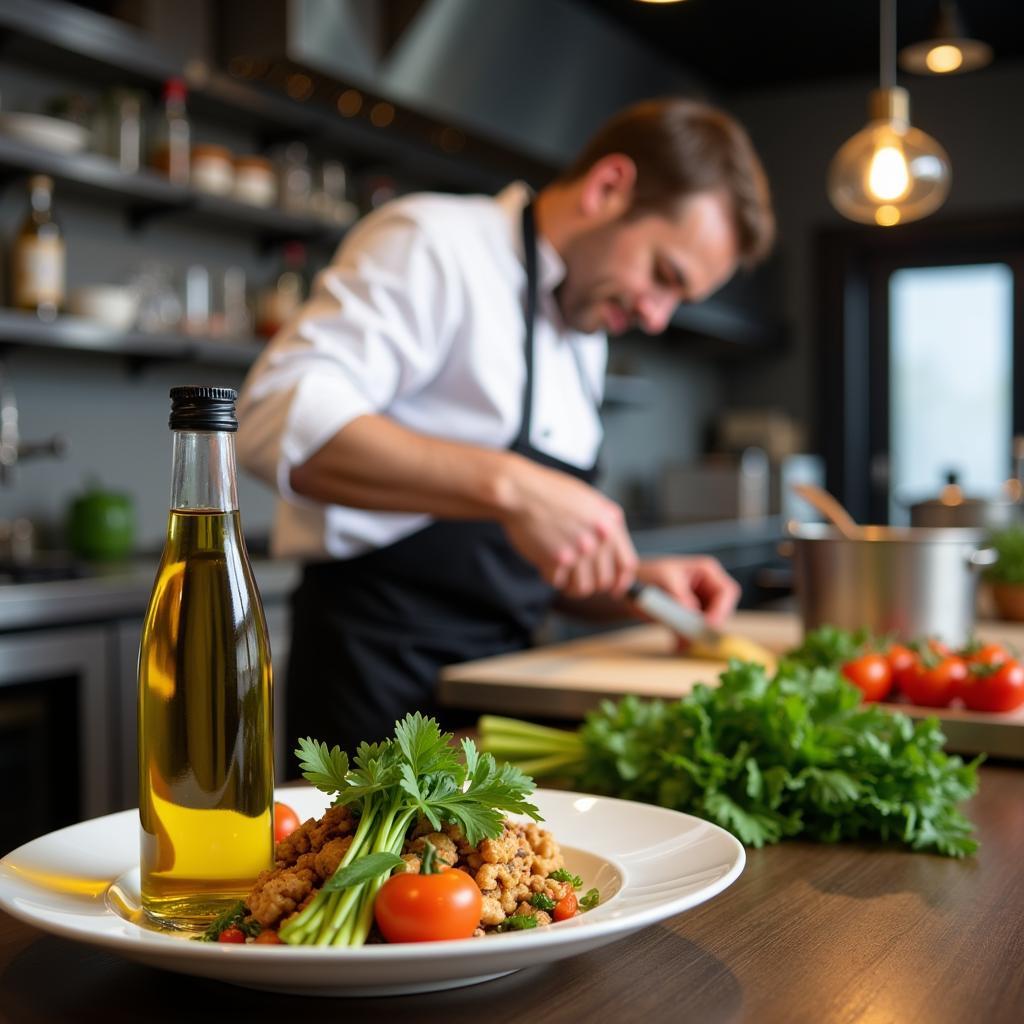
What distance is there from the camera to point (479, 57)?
3.76 m

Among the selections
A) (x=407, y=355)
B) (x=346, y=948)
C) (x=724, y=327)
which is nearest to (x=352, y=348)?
(x=407, y=355)

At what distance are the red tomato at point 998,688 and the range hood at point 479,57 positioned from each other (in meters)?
2.25

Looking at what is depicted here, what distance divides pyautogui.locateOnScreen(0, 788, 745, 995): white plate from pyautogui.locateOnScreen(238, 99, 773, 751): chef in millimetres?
695

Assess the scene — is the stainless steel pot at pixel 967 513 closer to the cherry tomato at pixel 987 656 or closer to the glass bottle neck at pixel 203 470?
the cherry tomato at pixel 987 656

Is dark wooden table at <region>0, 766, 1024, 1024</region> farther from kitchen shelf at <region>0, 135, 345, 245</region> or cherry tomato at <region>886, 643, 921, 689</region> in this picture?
kitchen shelf at <region>0, 135, 345, 245</region>

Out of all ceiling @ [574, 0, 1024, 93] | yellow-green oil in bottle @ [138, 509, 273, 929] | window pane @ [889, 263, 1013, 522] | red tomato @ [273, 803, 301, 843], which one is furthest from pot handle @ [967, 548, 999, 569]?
window pane @ [889, 263, 1013, 522]

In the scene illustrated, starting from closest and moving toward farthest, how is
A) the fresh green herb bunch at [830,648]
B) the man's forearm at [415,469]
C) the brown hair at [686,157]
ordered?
the fresh green herb bunch at [830,648]
the man's forearm at [415,469]
the brown hair at [686,157]

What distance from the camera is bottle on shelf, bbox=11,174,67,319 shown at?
2711 millimetres

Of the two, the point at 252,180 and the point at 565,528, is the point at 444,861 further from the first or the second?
the point at 252,180

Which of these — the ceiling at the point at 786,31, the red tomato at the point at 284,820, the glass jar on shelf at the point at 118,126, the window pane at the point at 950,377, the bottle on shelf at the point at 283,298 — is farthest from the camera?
the window pane at the point at 950,377

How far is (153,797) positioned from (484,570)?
1.16 metres

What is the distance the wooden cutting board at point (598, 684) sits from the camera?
129 cm

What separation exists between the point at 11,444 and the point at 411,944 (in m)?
2.34

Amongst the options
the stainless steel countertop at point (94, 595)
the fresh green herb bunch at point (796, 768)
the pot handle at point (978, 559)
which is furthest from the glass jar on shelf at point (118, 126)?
the fresh green herb bunch at point (796, 768)
